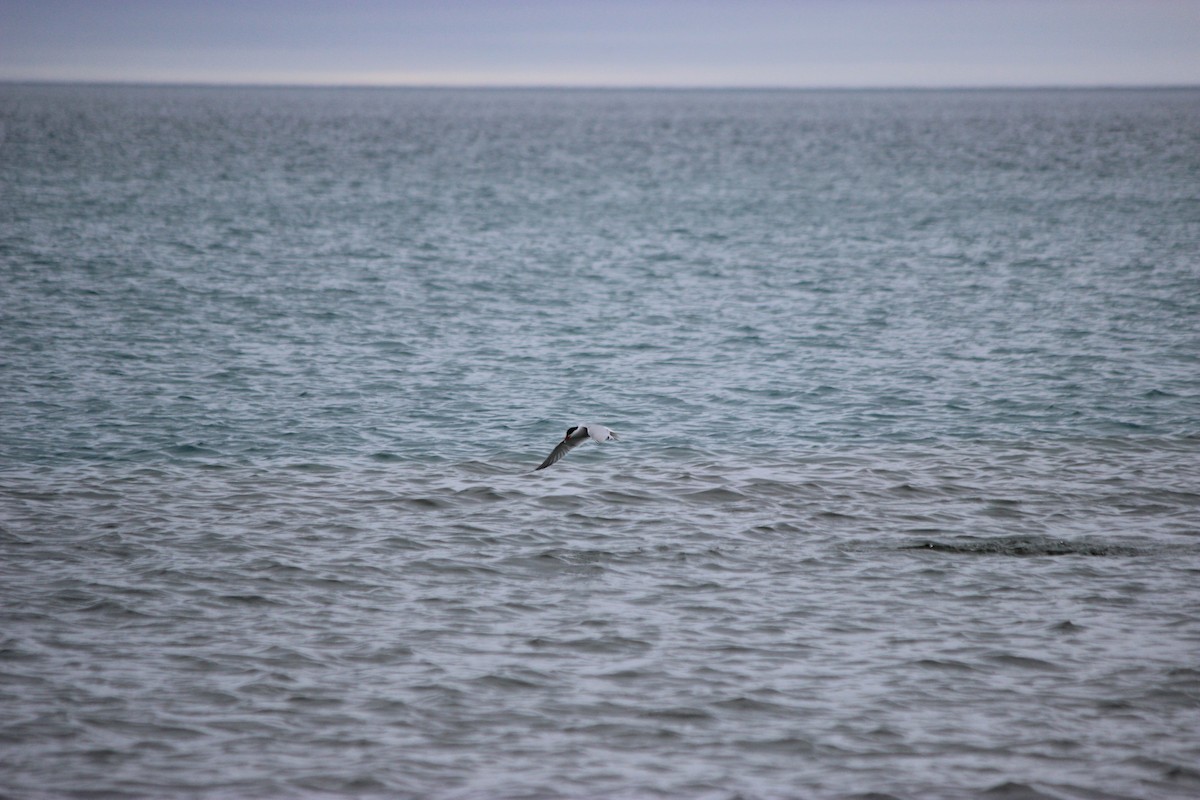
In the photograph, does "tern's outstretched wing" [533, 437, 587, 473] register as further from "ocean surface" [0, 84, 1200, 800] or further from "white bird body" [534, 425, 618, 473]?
"ocean surface" [0, 84, 1200, 800]

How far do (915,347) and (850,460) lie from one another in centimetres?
1125

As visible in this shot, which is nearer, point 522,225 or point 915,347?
point 915,347

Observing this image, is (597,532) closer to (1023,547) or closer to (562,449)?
(562,449)

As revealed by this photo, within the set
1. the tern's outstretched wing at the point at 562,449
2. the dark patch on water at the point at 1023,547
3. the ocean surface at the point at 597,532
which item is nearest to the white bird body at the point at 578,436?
the tern's outstretched wing at the point at 562,449

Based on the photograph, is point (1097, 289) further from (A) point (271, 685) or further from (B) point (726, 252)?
(A) point (271, 685)

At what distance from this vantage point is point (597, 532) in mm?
18469

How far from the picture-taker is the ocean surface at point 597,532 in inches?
488

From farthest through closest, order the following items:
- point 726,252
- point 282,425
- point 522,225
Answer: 1. point 522,225
2. point 726,252
3. point 282,425

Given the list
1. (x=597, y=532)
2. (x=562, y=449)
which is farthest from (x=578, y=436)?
(x=597, y=532)

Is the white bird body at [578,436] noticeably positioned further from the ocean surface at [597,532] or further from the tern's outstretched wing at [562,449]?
the ocean surface at [597,532]

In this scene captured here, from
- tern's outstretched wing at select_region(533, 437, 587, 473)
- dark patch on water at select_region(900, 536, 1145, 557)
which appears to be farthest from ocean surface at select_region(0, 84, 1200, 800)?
tern's outstretched wing at select_region(533, 437, 587, 473)

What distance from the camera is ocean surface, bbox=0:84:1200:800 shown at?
12.4 metres

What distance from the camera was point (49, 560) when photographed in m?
16.9

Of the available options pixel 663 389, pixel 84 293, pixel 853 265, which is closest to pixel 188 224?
pixel 84 293
